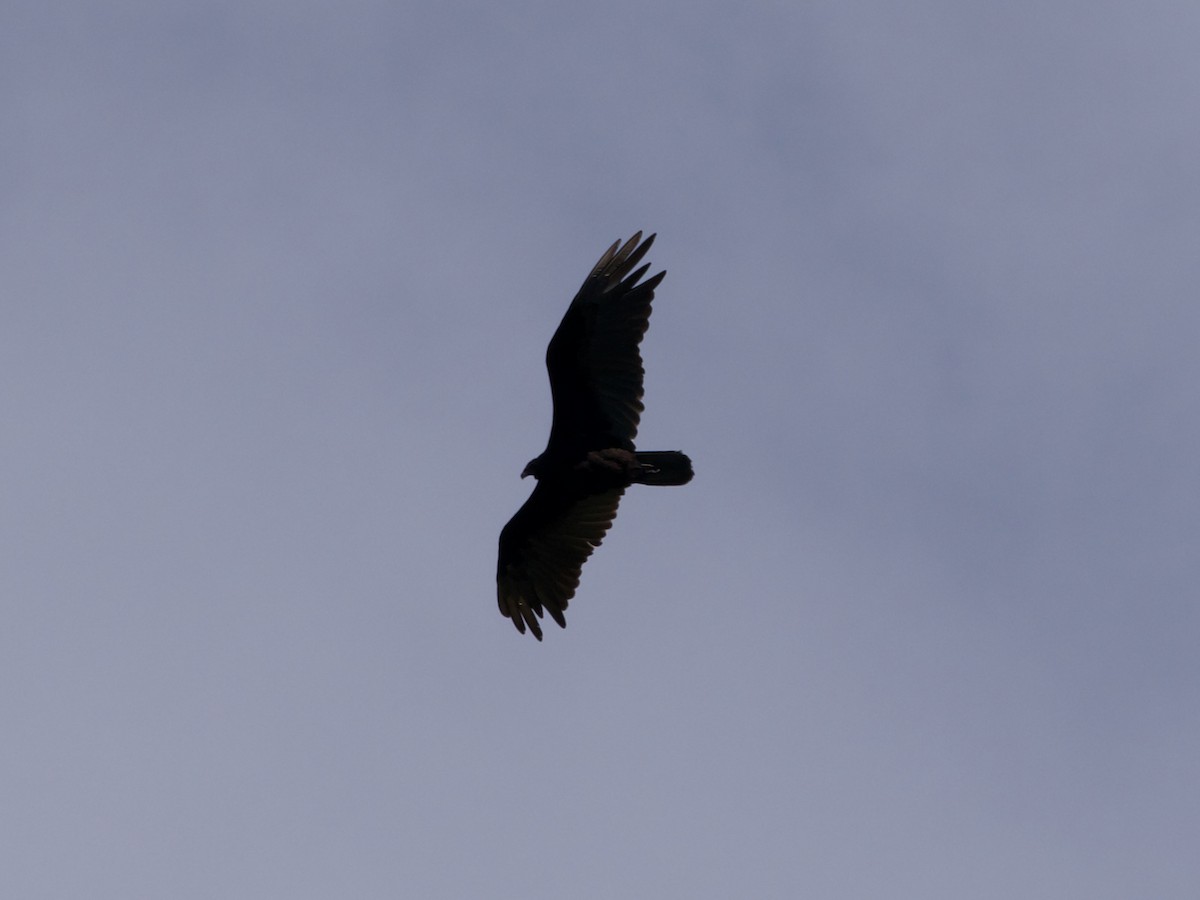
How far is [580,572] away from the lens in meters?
20.9

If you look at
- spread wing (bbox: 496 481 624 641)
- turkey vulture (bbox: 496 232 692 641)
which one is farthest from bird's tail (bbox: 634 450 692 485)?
spread wing (bbox: 496 481 624 641)

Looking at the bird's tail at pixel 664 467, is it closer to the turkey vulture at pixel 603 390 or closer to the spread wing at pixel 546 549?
the turkey vulture at pixel 603 390

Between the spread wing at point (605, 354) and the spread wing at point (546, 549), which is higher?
the spread wing at point (605, 354)

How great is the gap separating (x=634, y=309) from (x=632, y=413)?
1235 millimetres

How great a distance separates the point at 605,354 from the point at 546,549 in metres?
2.77

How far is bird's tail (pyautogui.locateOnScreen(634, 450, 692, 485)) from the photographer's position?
19328mm

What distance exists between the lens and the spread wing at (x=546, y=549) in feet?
67.9

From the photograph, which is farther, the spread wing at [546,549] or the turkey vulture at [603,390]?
the spread wing at [546,549]

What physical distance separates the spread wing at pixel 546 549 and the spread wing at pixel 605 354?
1047 millimetres

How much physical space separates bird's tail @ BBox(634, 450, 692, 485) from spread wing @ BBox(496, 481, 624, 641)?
1.14m

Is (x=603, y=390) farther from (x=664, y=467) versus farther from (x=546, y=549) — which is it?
(x=546, y=549)

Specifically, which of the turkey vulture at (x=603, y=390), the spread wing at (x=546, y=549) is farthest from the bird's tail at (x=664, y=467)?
the spread wing at (x=546, y=549)

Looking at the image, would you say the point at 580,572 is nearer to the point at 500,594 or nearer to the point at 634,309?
the point at 500,594

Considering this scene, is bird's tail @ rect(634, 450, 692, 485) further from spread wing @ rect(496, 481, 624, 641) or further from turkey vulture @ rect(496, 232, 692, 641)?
spread wing @ rect(496, 481, 624, 641)
